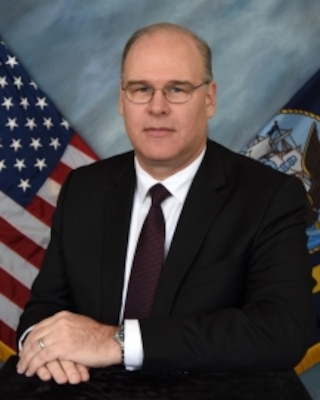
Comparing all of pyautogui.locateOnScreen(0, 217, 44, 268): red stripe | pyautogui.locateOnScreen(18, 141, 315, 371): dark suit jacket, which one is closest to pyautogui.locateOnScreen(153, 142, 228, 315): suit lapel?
pyautogui.locateOnScreen(18, 141, 315, 371): dark suit jacket

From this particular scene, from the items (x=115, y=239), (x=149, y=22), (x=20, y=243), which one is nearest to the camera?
(x=115, y=239)

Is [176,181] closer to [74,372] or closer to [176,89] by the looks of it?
[176,89]

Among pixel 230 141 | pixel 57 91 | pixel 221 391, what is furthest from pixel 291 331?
pixel 57 91

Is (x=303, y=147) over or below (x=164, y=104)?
below

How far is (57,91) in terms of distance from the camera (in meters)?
4.53

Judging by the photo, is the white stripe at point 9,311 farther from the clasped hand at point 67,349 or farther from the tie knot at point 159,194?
the clasped hand at point 67,349

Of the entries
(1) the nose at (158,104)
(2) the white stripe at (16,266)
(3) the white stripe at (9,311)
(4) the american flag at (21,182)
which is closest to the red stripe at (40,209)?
(4) the american flag at (21,182)

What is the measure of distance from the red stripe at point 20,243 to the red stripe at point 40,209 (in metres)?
0.13

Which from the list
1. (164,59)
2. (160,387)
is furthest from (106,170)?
(160,387)

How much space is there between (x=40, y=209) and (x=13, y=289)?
47 centimetres

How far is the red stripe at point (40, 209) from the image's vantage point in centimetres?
437

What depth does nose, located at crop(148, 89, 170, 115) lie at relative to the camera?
239cm

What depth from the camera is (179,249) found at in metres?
2.42

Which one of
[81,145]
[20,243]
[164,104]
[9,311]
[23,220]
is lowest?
[9,311]
